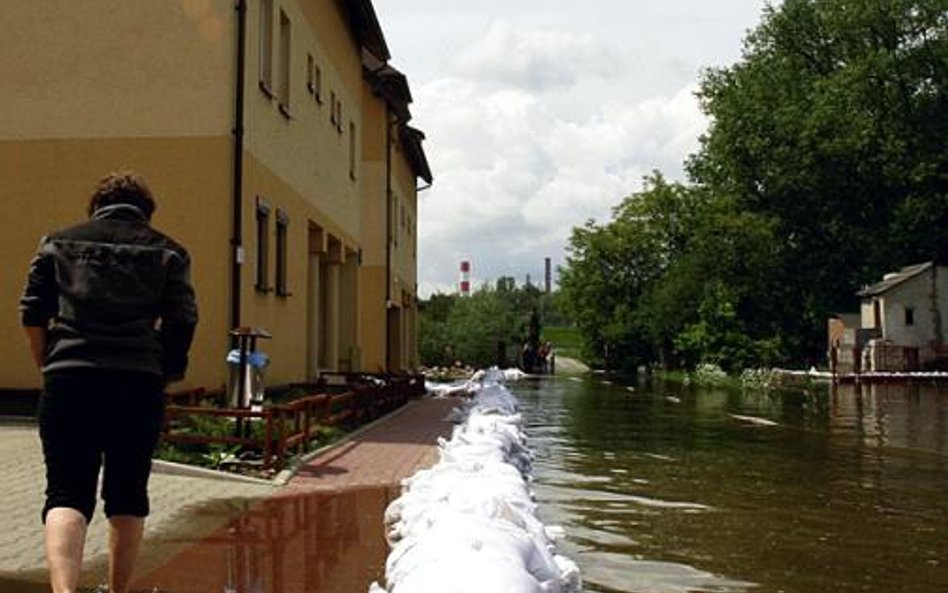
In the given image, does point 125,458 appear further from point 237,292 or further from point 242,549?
point 237,292

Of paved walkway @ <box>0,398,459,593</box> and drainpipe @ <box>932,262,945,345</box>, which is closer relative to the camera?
paved walkway @ <box>0,398,459,593</box>

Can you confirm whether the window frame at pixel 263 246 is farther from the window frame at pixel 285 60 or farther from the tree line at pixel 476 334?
the tree line at pixel 476 334

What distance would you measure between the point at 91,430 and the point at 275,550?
245 cm

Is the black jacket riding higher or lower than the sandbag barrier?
higher

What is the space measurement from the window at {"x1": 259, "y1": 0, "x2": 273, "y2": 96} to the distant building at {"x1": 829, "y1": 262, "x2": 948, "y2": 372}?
35.3 metres

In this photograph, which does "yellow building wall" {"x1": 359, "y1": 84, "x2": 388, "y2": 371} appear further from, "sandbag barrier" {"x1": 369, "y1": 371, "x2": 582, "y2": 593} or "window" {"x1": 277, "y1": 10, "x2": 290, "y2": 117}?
"sandbag barrier" {"x1": 369, "y1": 371, "x2": 582, "y2": 593}

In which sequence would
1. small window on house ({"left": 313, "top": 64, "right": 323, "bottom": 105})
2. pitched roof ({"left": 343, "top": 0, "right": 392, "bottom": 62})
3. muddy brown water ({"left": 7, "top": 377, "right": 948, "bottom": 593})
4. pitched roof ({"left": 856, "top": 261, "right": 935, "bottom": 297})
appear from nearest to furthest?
muddy brown water ({"left": 7, "top": 377, "right": 948, "bottom": 593})
small window on house ({"left": 313, "top": 64, "right": 323, "bottom": 105})
pitched roof ({"left": 343, "top": 0, "right": 392, "bottom": 62})
pitched roof ({"left": 856, "top": 261, "right": 935, "bottom": 297})

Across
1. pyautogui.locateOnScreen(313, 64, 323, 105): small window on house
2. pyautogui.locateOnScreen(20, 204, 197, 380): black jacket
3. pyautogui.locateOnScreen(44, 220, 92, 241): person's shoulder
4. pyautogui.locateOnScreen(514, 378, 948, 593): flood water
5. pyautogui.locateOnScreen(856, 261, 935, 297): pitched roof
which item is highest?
pyautogui.locateOnScreen(313, 64, 323, 105): small window on house

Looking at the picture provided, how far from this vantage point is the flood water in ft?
20.6

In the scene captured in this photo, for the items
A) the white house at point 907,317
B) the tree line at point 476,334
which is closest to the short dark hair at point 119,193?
the white house at point 907,317

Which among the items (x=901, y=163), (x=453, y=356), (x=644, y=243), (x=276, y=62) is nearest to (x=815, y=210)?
(x=901, y=163)

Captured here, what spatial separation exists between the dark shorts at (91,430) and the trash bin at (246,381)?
248 inches

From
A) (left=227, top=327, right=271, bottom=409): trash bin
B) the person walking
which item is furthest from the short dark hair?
(left=227, top=327, right=271, bottom=409): trash bin

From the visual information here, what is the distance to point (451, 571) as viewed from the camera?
4293mm
